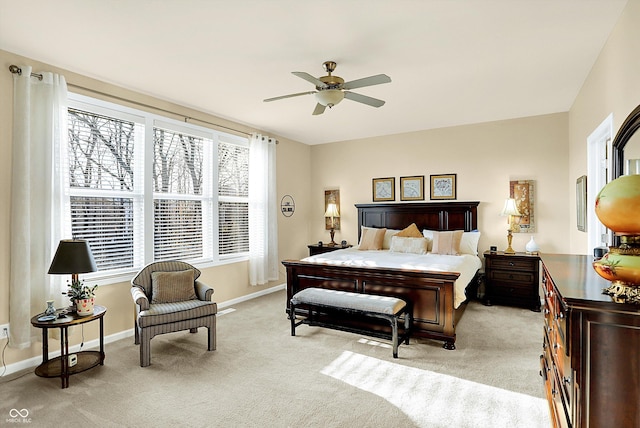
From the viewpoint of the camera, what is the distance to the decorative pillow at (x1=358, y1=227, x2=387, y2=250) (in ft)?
18.7

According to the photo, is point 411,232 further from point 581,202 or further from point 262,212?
point 262,212

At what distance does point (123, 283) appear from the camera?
3.82 metres

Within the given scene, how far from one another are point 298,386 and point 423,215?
3.87 metres

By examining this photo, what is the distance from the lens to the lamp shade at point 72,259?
9.33ft

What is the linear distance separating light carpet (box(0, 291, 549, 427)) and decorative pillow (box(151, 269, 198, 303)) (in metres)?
0.49

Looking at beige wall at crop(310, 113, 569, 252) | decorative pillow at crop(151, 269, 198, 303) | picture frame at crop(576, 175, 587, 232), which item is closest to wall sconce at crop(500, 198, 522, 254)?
beige wall at crop(310, 113, 569, 252)

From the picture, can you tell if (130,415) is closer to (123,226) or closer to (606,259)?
(123,226)

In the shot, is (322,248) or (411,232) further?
(322,248)

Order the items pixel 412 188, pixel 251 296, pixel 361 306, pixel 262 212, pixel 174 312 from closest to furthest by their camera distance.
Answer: pixel 174 312, pixel 361 306, pixel 251 296, pixel 262 212, pixel 412 188

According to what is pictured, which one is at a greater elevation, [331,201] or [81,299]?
[331,201]

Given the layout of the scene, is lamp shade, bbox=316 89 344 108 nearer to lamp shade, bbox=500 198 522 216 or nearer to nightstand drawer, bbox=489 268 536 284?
lamp shade, bbox=500 198 522 216

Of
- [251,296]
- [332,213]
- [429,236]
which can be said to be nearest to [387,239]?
[429,236]

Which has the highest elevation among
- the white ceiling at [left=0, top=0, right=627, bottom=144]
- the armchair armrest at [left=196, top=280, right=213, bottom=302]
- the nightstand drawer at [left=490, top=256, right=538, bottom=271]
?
the white ceiling at [left=0, top=0, right=627, bottom=144]

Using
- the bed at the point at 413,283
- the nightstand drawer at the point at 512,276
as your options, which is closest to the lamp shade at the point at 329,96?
the bed at the point at 413,283
